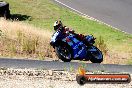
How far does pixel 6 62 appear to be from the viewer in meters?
9.80

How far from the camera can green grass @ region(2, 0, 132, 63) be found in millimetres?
20391

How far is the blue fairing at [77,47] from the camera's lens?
12446mm

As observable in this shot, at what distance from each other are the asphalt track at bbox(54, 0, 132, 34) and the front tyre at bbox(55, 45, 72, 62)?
10974mm

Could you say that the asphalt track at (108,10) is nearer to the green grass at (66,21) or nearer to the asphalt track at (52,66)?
the green grass at (66,21)

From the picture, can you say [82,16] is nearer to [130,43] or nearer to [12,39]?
[130,43]

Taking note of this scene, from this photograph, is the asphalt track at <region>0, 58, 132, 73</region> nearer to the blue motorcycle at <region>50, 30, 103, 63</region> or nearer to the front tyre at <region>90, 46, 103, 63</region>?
the blue motorcycle at <region>50, 30, 103, 63</region>

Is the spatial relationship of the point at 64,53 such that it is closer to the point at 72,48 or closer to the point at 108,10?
the point at 72,48

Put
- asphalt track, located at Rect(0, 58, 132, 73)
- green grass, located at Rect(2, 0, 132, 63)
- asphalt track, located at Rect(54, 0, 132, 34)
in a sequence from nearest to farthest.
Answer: asphalt track, located at Rect(0, 58, 132, 73)
green grass, located at Rect(2, 0, 132, 63)
asphalt track, located at Rect(54, 0, 132, 34)

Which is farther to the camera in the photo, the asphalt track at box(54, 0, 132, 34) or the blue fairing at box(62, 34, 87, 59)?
the asphalt track at box(54, 0, 132, 34)

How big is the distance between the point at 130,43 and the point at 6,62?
1145 centimetres

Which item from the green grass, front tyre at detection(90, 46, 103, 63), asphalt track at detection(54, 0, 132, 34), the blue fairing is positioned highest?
the blue fairing

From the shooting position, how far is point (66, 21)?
2408 centimetres

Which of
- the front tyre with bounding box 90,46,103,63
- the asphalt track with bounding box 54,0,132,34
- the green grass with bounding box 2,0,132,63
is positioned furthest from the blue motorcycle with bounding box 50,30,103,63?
the asphalt track with bounding box 54,0,132,34

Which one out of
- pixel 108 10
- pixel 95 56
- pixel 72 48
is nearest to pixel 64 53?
pixel 72 48
